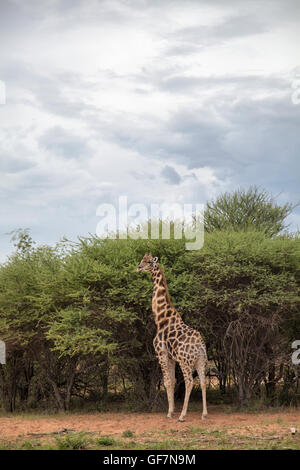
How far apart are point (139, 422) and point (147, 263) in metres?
3.77

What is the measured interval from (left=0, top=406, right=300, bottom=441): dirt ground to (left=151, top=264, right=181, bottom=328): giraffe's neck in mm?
2355

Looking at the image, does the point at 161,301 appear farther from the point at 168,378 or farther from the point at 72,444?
the point at 72,444

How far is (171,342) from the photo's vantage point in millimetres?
12578

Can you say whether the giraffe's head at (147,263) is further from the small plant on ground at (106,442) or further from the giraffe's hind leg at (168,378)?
the small plant on ground at (106,442)

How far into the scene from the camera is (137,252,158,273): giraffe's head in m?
12.9

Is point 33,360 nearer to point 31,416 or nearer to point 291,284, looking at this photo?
point 31,416

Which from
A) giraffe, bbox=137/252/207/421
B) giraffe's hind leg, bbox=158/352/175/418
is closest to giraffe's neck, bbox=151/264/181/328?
giraffe, bbox=137/252/207/421

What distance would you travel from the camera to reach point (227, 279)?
13484mm

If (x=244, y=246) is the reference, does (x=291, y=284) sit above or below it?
below

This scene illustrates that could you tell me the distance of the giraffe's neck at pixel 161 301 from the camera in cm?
1288

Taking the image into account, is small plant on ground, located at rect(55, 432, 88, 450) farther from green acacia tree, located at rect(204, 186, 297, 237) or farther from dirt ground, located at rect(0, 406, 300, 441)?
green acacia tree, located at rect(204, 186, 297, 237)

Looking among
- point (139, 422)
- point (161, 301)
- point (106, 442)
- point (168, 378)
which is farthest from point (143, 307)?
point (106, 442)
